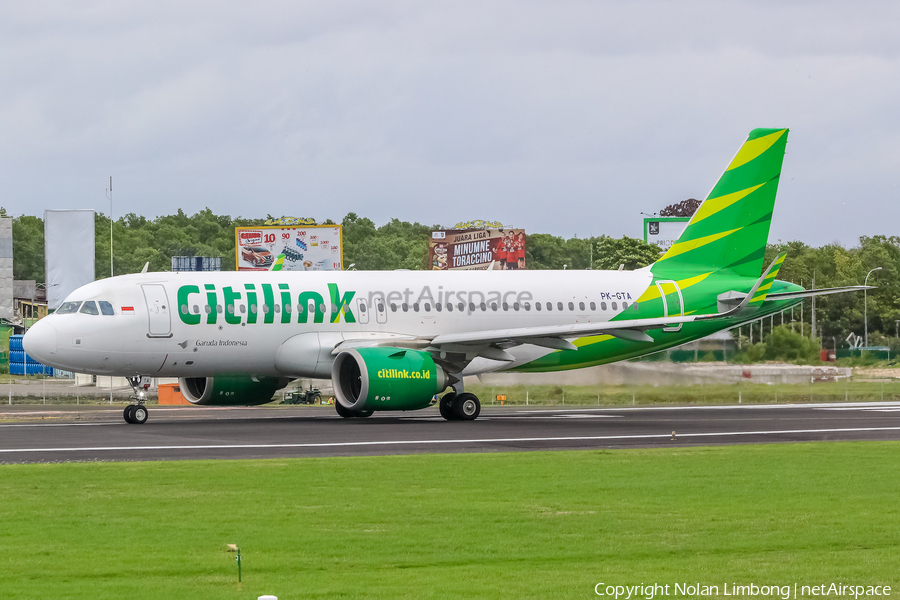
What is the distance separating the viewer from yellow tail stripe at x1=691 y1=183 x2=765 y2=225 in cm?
3603

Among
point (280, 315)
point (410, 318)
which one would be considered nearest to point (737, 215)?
point (410, 318)

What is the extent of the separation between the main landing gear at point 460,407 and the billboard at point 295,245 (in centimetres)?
5823

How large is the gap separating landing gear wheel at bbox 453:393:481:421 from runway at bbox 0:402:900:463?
0.45 m

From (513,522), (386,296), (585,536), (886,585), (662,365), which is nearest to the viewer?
(886,585)

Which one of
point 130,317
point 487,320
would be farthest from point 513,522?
point 487,320

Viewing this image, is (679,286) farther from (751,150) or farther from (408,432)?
(408,432)

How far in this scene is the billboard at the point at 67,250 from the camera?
72188 mm

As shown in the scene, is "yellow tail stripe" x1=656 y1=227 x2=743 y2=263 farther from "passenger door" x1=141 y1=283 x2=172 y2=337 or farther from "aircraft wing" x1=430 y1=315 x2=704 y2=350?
"passenger door" x1=141 y1=283 x2=172 y2=337

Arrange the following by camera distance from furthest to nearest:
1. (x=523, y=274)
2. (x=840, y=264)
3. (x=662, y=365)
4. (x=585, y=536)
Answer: (x=840, y=264) < (x=662, y=365) < (x=523, y=274) < (x=585, y=536)

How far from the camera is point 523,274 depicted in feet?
111

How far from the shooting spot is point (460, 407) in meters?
30.2

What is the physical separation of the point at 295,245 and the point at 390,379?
2467 inches

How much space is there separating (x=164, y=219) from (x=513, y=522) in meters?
137

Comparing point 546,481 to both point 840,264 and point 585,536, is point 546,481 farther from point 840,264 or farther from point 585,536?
Answer: point 840,264
